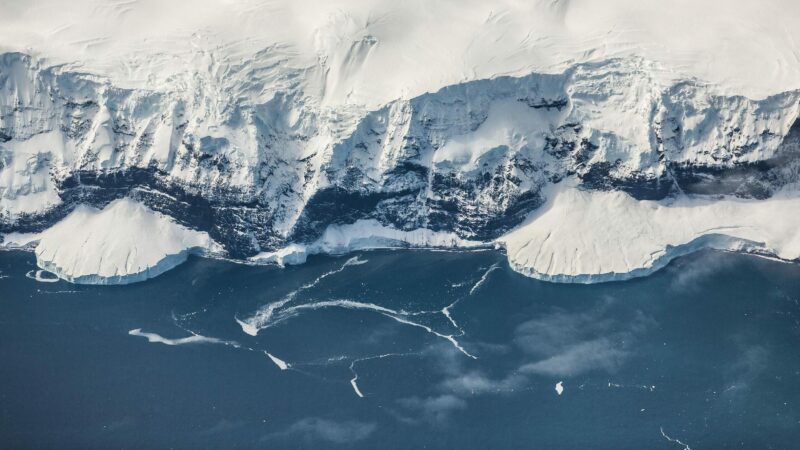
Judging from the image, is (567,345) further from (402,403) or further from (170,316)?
(170,316)

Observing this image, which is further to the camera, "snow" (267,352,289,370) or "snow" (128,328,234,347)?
"snow" (128,328,234,347)

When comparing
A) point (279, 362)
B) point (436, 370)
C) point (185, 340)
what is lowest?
point (436, 370)

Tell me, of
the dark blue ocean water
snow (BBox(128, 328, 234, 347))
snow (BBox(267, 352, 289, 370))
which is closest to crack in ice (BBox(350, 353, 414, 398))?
the dark blue ocean water

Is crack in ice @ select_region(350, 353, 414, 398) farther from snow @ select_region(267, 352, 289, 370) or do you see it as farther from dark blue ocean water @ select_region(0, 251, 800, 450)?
snow @ select_region(267, 352, 289, 370)

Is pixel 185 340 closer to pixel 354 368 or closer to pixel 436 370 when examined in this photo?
pixel 354 368

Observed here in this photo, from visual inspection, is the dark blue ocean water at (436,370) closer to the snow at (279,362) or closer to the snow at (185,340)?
the snow at (185,340)

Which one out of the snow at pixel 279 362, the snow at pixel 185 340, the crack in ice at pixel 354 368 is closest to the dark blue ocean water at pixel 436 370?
the crack in ice at pixel 354 368

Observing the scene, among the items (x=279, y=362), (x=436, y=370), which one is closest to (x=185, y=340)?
(x=279, y=362)

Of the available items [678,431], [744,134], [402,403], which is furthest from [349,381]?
[744,134]
